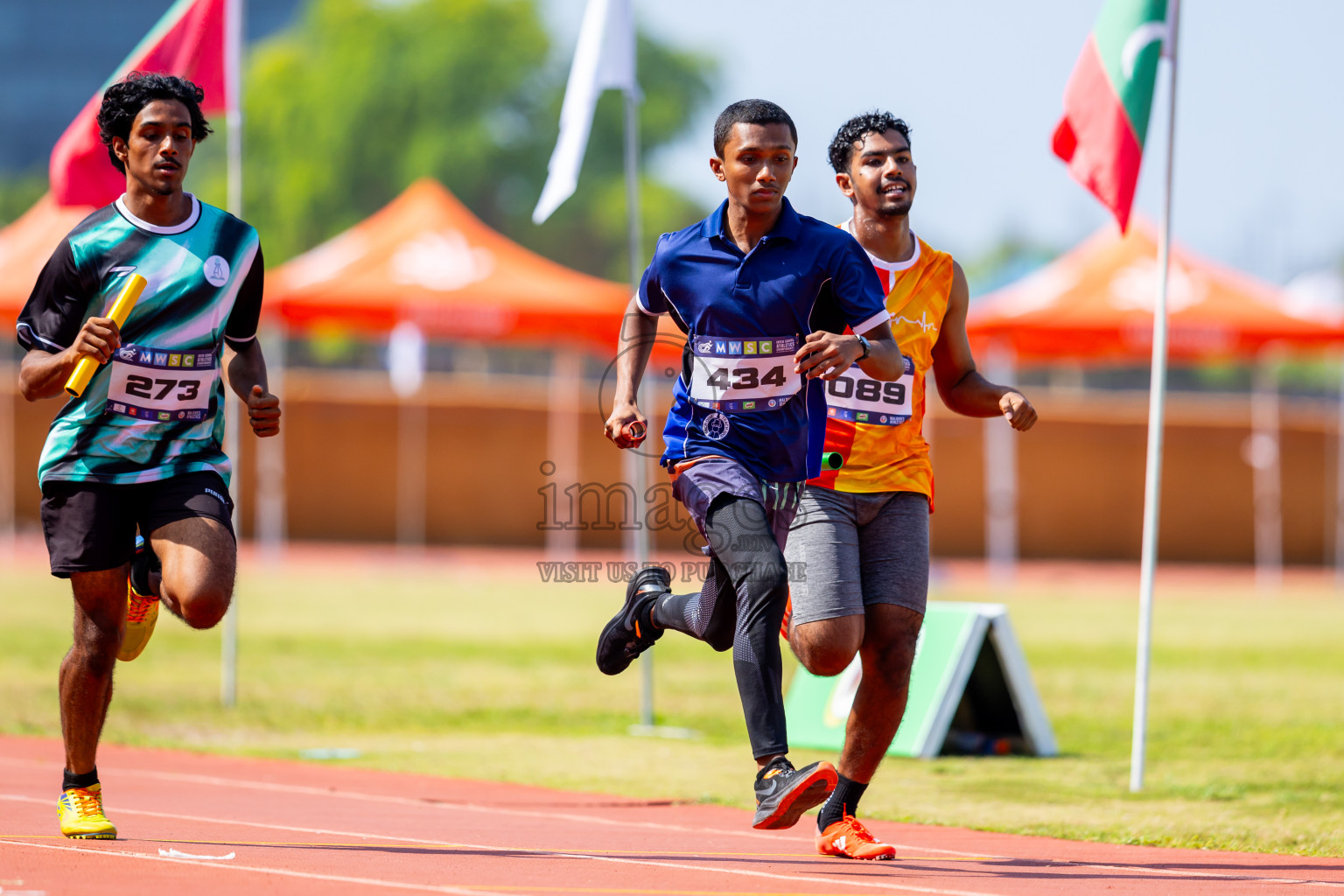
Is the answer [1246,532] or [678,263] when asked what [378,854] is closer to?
[678,263]

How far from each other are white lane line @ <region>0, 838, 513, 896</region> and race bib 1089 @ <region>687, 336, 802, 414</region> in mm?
1688

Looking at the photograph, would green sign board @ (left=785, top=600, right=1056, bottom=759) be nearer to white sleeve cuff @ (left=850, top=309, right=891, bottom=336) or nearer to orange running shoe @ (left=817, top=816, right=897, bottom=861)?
orange running shoe @ (left=817, top=816, right=897, bottom=861)

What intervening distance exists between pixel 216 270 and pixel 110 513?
2.83 ft

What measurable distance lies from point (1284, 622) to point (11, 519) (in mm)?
18480

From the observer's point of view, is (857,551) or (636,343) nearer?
(857,551)

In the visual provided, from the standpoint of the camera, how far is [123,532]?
17.8ft

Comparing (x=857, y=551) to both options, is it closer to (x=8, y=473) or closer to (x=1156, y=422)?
(x=1156, y=422)

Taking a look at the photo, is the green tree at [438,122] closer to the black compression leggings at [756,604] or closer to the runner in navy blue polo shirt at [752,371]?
the runner in navy blue polo shirt at [752,371]

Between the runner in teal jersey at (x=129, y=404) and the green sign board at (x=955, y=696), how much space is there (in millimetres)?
4178

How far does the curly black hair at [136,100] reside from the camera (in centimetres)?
543

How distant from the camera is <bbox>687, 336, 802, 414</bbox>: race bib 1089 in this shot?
5398 millimetres

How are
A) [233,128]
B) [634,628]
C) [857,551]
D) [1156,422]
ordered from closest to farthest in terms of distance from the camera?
[857,551]
[634,628]
[1156,422]
[233,128]

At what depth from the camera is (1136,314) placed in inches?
722

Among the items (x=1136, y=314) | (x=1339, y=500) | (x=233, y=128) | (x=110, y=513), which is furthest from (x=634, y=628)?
(x=1339, y=500)
